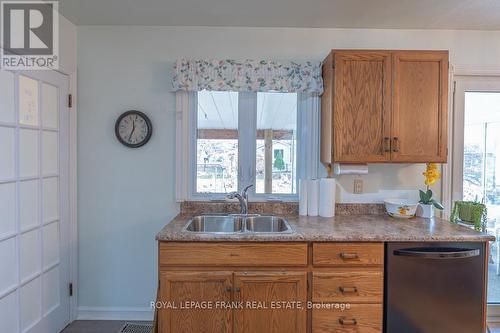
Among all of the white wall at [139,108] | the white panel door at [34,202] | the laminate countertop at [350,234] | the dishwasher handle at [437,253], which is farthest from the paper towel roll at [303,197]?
the white panel door at [34,202]

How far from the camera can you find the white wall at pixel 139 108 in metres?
2.53

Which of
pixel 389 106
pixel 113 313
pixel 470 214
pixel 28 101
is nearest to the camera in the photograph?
pixel 28 101

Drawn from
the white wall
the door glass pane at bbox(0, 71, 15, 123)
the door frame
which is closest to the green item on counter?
the door frame

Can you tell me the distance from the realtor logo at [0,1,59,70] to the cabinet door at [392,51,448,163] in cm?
239

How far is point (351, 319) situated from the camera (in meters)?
1.88

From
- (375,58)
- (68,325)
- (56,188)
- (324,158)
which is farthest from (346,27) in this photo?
(68,325)

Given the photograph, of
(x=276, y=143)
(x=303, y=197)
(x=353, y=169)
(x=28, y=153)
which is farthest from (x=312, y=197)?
(x=28, y=153)

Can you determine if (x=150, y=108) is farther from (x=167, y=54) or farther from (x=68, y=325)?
(x=68, y=325)

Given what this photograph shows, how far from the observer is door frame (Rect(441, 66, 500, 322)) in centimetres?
254

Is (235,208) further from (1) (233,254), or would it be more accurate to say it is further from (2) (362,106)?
(2) (362,106)

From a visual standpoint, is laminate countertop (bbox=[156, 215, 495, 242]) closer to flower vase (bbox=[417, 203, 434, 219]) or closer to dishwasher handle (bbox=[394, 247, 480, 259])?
dishwasher handle (bbox=[394, 247, 480, 259])

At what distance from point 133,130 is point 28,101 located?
0.71m

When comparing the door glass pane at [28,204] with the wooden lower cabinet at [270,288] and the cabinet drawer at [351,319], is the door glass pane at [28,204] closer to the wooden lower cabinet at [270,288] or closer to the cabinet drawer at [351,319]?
the wooden lower cabinet at [270,288]

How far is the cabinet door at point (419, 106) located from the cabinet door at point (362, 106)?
0.07m
